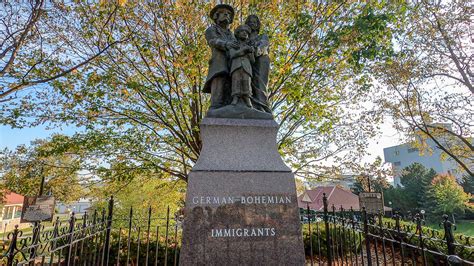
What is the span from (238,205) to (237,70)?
80.2 inches

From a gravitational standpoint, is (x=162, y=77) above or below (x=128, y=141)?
above

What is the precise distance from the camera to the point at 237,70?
4.21 metres

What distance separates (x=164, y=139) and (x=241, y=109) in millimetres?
6349

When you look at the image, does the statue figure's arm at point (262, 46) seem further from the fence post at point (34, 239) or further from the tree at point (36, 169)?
the tree at point (36, 169)

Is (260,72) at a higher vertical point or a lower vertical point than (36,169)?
higher

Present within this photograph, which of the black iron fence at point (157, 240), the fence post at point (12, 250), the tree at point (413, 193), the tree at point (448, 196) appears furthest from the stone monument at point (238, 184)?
the tree at point (413, 193)

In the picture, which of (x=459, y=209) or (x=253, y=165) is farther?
(x=459, y=209)

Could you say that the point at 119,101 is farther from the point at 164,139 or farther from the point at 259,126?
the point at 259,126

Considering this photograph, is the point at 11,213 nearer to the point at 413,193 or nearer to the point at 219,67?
the point at 219,67

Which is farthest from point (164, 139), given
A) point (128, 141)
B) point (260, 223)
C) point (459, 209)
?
point (459, 209)

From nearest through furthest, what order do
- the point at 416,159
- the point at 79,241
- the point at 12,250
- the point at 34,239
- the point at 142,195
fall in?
1. the point at 12,250
2. the point at 34,239
3. the point at 79,241
4. the point at 142,195
5. the point at 416,159

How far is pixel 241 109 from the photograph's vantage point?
13.3ft

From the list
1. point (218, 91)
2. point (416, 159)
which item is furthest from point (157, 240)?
point (416, 159)

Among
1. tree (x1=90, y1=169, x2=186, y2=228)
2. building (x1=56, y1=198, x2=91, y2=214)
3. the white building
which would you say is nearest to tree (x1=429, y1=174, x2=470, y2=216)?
the white building
